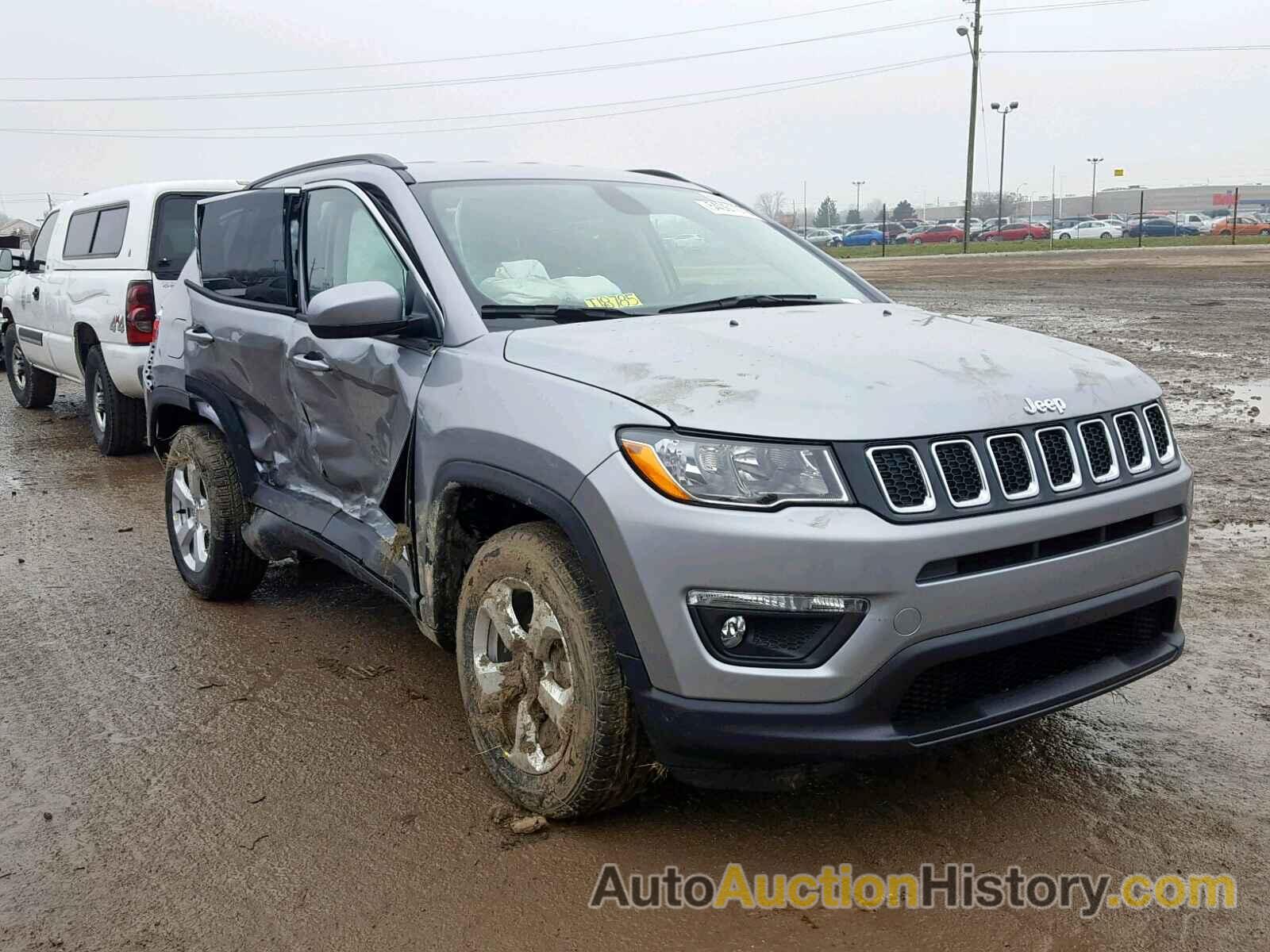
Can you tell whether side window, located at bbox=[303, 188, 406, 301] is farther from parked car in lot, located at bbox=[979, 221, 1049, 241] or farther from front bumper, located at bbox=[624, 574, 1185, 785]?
parked car in lot, located at bbox=[979, 221, 1049, 241]

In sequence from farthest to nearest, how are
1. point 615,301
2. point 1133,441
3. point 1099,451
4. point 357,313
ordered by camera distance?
point 615,301, point 357,313, point 1133,441, point 1099,451

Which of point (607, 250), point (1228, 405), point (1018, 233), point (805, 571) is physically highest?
point (1018, 233)

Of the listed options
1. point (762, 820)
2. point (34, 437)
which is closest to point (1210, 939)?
point (762, 820)

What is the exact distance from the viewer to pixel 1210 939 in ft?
8.77

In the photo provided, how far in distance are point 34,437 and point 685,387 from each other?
9121mm

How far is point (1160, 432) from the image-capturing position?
3299 mm

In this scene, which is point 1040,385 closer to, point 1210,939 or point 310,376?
point 1210,939

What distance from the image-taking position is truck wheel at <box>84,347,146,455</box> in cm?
893

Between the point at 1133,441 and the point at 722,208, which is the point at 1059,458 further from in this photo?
the point at 722,208

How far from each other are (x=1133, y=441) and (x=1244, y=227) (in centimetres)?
5474

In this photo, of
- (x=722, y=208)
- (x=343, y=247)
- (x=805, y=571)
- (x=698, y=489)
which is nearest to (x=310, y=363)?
(x=343, y=247)

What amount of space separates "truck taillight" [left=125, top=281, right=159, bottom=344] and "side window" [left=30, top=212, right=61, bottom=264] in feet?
8.28

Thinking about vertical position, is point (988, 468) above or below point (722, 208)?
below

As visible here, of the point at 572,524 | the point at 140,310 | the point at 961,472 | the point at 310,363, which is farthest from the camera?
the point at 140,310
